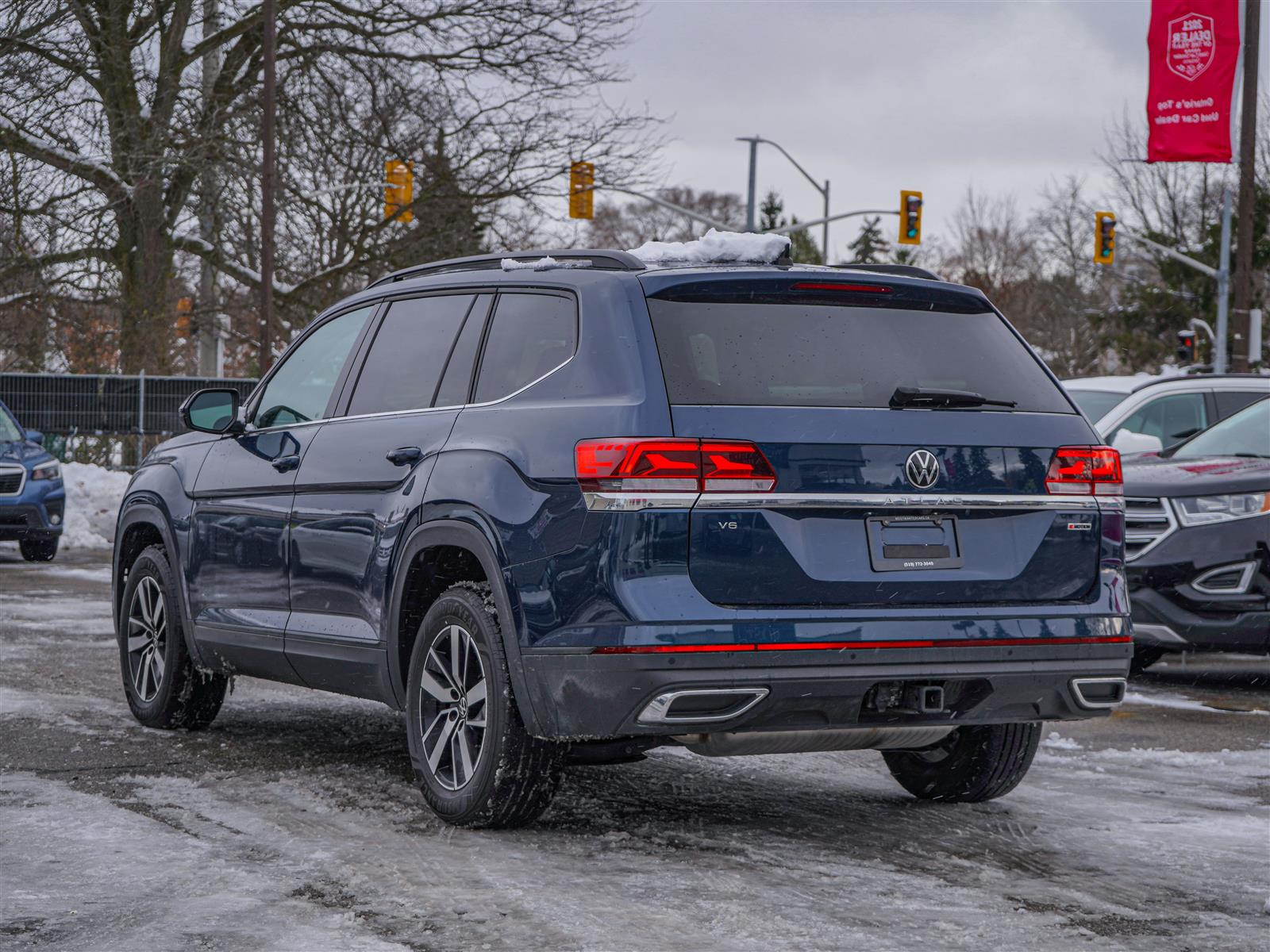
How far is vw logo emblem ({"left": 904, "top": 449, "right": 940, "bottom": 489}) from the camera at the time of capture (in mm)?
5242

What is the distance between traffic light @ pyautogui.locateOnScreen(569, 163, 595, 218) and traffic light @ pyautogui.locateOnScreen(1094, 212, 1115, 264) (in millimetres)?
14153

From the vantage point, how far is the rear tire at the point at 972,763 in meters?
6.24

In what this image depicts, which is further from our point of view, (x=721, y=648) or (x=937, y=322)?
(x=937, y=322)

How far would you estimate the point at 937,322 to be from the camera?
5680mm

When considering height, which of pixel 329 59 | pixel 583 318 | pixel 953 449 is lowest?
pixel 953 449

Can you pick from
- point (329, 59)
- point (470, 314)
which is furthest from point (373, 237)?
point (470, 314)

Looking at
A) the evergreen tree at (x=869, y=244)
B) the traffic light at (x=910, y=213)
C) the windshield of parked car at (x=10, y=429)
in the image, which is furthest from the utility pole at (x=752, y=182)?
the evergreen tree at (x=869, y=244)

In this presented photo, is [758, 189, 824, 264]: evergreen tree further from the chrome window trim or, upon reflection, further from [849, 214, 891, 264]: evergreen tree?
the chrome window trim

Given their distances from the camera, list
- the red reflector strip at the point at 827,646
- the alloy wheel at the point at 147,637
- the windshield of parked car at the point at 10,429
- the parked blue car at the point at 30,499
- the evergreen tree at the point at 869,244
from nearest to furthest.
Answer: the red reflector strip at the point at 827,646, the alloy wheel at the point at 147,637, the parked blue car at the point at 30,499, the windshield of parked car at the point at 10,429, the evergreen tree at the point at 869,244

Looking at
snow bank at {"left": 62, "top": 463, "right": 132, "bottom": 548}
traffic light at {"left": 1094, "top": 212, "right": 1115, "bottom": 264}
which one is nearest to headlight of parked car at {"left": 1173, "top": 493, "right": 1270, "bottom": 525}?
snow bank at {"left": 62, "top": 463, "right": 132, "bottom": 548}

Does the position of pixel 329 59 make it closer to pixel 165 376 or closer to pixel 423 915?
pixel 165 376

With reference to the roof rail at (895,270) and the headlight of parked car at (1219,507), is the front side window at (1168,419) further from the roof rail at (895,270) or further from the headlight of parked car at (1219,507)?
the roof rail at (895,270)

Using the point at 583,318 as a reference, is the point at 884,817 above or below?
below

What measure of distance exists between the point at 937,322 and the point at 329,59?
2641 centimetres
